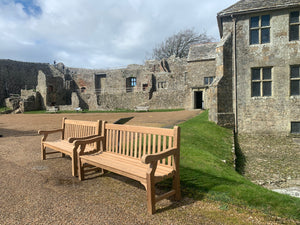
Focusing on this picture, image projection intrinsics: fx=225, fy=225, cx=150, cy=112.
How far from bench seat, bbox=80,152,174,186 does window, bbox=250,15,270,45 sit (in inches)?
427

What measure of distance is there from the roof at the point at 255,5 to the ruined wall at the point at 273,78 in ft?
1.22

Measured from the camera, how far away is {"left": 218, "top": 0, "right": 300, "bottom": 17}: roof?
11.2 meters

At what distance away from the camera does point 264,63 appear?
1179cm

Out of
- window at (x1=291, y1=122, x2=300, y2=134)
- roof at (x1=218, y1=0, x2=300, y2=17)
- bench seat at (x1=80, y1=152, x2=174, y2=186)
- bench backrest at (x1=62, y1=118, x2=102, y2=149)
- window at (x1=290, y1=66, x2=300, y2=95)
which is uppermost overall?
→ roof at (x1=218, y1=0, x2=300, y2=17)

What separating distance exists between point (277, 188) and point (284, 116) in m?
7.02

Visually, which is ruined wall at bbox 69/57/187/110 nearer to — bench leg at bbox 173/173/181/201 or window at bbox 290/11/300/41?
window at bbox 290/11/300/41

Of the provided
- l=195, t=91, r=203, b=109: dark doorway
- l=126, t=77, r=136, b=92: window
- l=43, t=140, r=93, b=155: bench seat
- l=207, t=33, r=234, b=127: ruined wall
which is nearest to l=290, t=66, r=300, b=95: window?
l=207, t=33, r=234, b=127: ruined wall

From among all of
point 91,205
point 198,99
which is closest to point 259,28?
point 91,205

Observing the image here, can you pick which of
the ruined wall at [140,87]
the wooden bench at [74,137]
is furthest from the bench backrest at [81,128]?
the ruined wall at [140,87]

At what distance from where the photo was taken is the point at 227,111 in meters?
12.4

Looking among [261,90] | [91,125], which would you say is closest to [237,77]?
[261,90]

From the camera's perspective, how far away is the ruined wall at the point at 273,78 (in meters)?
11.5

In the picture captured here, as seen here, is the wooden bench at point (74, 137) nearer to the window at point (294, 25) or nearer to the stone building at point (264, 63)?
the stone building at point (264, 63)

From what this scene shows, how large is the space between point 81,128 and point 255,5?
37.0 ft
